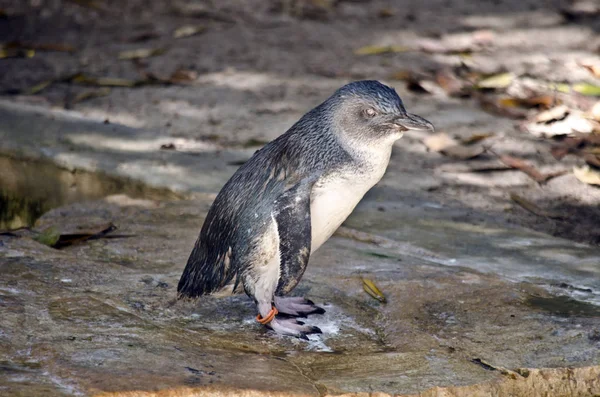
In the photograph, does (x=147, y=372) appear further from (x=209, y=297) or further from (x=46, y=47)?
(x=46, y=47)

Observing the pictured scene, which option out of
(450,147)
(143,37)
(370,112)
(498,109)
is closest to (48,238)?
(370,112)

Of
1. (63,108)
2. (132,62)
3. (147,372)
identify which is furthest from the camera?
(132,62)

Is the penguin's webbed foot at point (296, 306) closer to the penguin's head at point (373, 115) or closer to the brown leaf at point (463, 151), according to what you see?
the penguin's head at point (373, 115)

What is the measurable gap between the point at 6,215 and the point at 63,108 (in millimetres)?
1247

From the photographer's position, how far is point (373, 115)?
3.29 meters

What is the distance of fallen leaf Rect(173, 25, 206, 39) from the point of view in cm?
768

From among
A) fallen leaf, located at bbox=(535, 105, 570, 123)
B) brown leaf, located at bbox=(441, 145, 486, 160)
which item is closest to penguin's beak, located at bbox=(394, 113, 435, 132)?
brown leaf, located at bbox=(441, 145, 486, 160)

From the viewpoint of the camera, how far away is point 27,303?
3.32 metres

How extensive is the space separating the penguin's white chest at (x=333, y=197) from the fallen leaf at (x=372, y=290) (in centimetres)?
52

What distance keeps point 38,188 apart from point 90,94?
1.42 m

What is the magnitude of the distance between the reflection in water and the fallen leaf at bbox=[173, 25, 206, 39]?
2.72 meters

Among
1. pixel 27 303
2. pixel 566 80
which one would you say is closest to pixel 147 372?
pixel 27 303

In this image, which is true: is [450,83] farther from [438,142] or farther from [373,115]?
[373,115]

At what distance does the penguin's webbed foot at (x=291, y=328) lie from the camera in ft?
11.0
